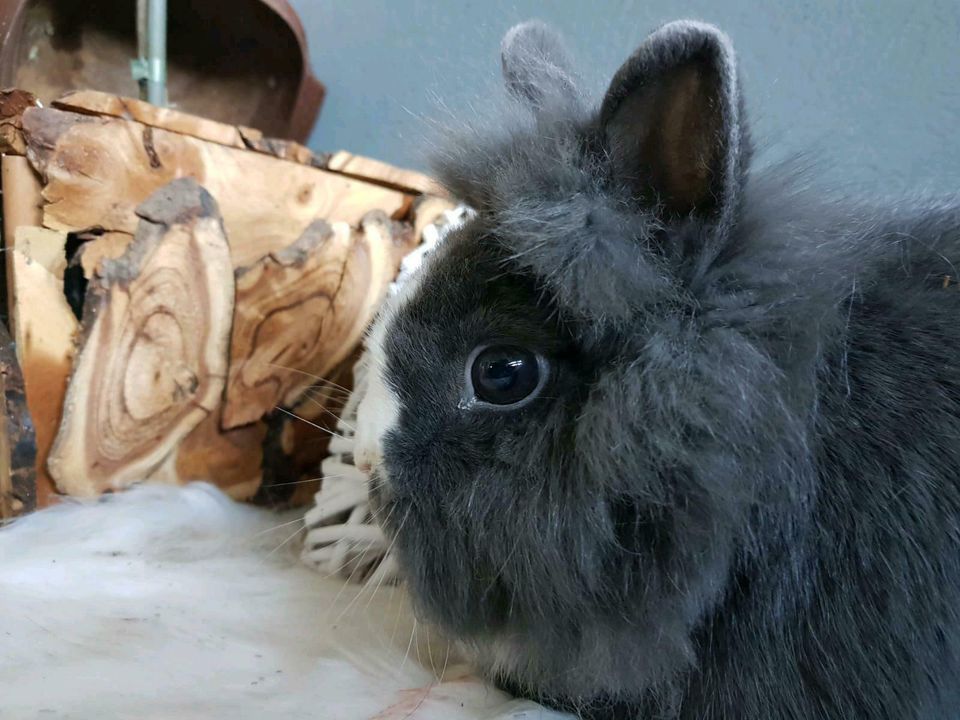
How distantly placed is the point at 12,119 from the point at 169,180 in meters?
0.22

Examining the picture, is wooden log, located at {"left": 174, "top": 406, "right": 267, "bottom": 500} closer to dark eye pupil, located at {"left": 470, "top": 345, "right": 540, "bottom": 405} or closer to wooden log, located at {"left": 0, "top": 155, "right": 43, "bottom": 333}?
wooden log, located at {"left": 0, "top": 155, "right": 43, "bottom": 333}

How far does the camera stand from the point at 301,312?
125 centimetres

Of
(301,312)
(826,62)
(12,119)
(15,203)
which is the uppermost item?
(826,62)

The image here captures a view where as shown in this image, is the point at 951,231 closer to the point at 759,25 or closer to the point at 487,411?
the point at 487,411

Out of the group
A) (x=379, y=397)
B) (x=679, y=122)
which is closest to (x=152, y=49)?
(x=379, y=397)

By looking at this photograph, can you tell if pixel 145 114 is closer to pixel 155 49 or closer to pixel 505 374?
pixel 155 49

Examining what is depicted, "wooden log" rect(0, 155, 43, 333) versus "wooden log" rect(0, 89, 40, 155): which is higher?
"wooden log" rect(0, 89, 40, 155)

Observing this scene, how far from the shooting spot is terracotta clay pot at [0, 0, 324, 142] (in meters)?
1.42

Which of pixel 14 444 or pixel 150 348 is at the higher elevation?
pixel 150 348

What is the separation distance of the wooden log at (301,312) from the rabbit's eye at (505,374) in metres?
0.64

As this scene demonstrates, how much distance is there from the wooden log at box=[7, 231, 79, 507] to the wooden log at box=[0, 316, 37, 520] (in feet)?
0.06

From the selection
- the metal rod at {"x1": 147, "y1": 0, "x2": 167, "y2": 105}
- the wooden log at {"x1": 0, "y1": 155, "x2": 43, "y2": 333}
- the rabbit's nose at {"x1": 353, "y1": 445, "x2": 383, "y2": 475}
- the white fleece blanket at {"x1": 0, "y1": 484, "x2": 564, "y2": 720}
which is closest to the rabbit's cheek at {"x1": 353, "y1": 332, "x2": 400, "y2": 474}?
the rabbit's nose at {"x1": 353, "y1": 445, "x2": 383, "y2": 475}

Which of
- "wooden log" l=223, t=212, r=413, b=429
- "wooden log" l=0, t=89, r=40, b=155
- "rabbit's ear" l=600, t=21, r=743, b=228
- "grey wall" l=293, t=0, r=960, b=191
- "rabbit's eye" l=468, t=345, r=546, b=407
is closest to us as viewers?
"rabbit's ear" l=600, t=21, r=743, b=228

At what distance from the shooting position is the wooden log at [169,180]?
103 centimetres
